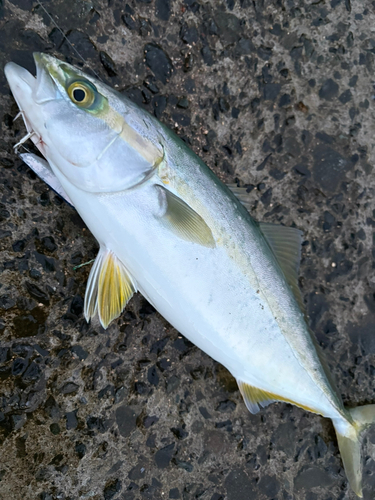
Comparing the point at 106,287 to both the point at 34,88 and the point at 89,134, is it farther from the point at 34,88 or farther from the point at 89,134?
the point at 34,88

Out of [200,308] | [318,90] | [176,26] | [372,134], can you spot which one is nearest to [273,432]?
[200,308]

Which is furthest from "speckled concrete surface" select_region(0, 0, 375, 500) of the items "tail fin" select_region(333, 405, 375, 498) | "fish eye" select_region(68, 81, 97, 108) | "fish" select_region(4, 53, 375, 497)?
"fish eye" select_region(68, 81, 97, 108)

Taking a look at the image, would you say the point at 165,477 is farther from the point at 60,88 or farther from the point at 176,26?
the point at 176,26

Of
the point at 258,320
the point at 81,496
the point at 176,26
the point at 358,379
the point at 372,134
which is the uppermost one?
the point at 176,26

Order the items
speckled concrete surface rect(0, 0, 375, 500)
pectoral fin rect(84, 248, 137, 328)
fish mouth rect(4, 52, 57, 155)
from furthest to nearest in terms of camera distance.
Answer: speckled concrete surface rect(0, 0, 375, 500)
pectoral fin rect(84, 248, 137, 328)
fish mouth rect(4, 52, 57, 155)

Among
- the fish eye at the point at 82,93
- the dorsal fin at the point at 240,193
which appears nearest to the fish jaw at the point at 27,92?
the fish eye at the point at 82,93

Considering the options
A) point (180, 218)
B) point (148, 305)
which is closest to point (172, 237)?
point (180, 218)

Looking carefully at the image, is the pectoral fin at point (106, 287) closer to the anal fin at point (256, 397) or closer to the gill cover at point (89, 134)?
the gill cover at point (89, 134)

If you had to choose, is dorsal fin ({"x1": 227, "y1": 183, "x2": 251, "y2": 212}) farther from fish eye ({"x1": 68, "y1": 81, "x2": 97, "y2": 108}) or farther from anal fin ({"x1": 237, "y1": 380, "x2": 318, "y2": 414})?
anal fin ({"x1": 237, "y1": 380, "x2": 318, "y2": 414})
